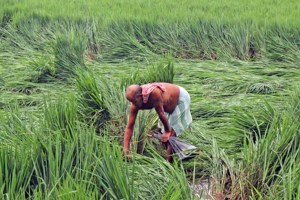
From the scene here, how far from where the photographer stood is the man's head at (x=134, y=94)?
2.82 metres

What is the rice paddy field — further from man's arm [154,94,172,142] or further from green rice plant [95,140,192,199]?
man's arm [154,94,172,142]

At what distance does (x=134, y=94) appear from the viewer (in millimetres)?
2824

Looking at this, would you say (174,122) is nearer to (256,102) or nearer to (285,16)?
(256,102)

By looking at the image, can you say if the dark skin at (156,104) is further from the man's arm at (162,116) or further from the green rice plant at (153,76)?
the green rice plant at (153,76)

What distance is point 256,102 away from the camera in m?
3.77

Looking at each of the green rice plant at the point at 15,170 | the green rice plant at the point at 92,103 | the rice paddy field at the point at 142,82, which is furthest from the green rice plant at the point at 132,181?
the green rice plant at the point at 92,103

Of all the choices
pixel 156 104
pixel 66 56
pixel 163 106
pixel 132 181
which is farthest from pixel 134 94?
pixel 66 56

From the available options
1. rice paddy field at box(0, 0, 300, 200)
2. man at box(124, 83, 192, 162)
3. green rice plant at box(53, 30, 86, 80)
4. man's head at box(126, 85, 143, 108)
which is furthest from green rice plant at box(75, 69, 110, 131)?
green rice plant at box(53, 30, 86, 80)

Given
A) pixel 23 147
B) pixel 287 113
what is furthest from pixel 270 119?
pixel 23 147

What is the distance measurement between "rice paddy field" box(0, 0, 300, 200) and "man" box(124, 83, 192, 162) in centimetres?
14

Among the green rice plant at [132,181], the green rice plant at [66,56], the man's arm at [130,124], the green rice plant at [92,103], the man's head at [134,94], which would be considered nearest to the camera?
the green rice plant at [132,181]

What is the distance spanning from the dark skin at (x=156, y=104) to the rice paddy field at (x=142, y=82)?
5.2 inches

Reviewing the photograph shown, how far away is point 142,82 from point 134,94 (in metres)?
1.07

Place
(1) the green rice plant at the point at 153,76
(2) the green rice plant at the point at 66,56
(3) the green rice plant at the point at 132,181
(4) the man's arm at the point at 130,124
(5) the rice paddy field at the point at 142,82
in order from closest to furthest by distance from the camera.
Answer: (3) the green rice plant at the point at 132,181 < (5) the rice paddy field at the point at 142,82 < (4) the man's arm at the point at 130,124 < (1) the green rice plant at the point at 153,76 < (2) the green rice plant at the point at 66,56
